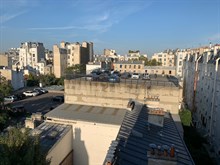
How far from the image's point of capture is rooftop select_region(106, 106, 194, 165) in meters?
7.44

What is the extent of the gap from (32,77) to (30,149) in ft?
199

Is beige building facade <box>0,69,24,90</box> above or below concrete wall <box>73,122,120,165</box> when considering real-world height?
above

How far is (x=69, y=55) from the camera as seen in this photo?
278 feet

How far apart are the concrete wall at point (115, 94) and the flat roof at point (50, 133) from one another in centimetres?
499

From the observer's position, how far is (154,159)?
6.14 m

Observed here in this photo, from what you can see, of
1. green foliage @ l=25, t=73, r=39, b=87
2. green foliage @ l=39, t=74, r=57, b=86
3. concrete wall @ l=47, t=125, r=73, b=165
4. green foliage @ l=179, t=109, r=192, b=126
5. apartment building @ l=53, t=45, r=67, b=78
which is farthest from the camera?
apartment building @ l=53, t=45, r=67, b=78

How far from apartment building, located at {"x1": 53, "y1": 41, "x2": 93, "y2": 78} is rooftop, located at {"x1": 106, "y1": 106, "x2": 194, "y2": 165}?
66.9 metres

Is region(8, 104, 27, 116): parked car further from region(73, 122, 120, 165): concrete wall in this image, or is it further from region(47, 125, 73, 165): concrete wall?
region(47, 125, 73, 165): concrete wall

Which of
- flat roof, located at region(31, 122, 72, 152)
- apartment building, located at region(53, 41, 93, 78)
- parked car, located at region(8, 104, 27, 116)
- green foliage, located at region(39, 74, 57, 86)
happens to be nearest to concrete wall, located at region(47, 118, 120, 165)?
flat roof, located at region(31, 122, 72, 152)

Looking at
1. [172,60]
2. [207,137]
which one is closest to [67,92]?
[207,137]

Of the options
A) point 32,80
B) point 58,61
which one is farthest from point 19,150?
point 58,61

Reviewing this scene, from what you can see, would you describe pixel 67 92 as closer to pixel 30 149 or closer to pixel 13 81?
pixel 30 149

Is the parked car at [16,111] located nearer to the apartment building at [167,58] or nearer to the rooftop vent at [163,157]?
the rooftop vent at [163,157]

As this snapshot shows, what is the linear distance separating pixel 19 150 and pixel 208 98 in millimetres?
29509
